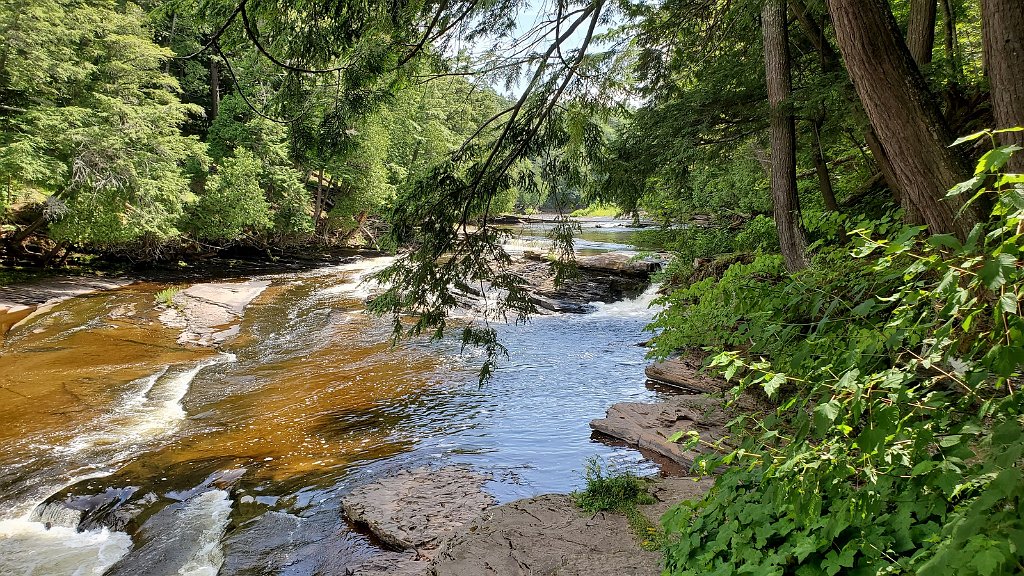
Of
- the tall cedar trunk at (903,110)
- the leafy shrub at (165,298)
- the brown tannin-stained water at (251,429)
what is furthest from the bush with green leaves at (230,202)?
the tall cedar trunk at (903,110)

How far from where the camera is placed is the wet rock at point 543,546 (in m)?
3.87

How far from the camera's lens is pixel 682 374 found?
30.3 feet

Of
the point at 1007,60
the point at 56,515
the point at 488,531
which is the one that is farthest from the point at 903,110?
the point at 56,515

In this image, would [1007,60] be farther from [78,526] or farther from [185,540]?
[78,526]

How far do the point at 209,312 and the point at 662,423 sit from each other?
432 inches

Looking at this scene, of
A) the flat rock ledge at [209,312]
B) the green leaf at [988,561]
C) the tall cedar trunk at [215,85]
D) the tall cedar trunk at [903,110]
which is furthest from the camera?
the tall cedar trunk at [215,85]

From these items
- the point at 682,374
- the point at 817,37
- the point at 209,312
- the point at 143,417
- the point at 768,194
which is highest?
the point at 817,37

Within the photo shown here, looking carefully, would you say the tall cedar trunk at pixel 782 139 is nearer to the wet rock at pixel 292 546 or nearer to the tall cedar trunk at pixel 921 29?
→ the tall cedar trunk at pixel 921 29

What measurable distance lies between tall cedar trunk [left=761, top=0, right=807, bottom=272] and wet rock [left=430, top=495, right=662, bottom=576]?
3829mm

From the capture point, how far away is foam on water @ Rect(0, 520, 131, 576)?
459 cm

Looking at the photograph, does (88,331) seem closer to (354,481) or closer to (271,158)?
(354,481)

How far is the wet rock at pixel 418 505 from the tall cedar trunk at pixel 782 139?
4.35 meters

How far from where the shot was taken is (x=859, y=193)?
23.8ft

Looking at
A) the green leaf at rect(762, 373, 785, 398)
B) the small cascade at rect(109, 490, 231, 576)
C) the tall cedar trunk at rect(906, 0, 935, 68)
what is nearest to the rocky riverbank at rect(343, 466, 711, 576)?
the small cascade at rect(109, 490, 231, 576)
